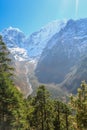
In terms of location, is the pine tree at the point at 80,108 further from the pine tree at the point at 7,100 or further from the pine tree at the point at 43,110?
the pine tree at the point at 43,110

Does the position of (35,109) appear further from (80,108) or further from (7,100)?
(80,108)

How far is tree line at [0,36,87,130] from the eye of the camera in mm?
26922

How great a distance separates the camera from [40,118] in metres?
70.8

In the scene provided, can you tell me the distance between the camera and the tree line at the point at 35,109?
26.9 m

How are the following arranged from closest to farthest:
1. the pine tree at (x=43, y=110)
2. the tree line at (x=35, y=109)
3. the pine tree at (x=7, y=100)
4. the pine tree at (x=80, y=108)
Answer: the pine tree at (x=80, y=108) < the tree line at (x=35, y=109) < the pine tree at (x=7, y=100) < the pine tree at (x=43, y=110)

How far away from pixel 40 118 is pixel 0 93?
22.5 meters

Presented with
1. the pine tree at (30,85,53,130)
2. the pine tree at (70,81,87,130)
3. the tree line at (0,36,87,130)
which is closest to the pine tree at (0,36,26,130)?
the tree line at (0,36,87,130)

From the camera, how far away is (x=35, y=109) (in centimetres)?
6762

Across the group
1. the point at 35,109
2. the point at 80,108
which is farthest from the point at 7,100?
the point at 80,108

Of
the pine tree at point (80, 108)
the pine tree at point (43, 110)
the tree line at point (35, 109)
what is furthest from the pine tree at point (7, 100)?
the pine tree at point (80, 108)

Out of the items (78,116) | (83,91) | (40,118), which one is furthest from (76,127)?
(40,118)

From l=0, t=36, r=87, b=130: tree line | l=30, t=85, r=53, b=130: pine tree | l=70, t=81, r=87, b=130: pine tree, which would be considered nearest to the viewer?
l=70, t=81, r=87, b=130: pine tree

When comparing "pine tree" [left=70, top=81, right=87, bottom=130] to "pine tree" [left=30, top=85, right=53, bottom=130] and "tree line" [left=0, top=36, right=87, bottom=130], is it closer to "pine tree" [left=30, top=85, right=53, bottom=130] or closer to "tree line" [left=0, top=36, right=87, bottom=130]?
"tree line" [left=0, top=36, right=87, bottom=130]

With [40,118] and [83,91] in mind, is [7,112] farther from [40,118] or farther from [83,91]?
[83,91]
